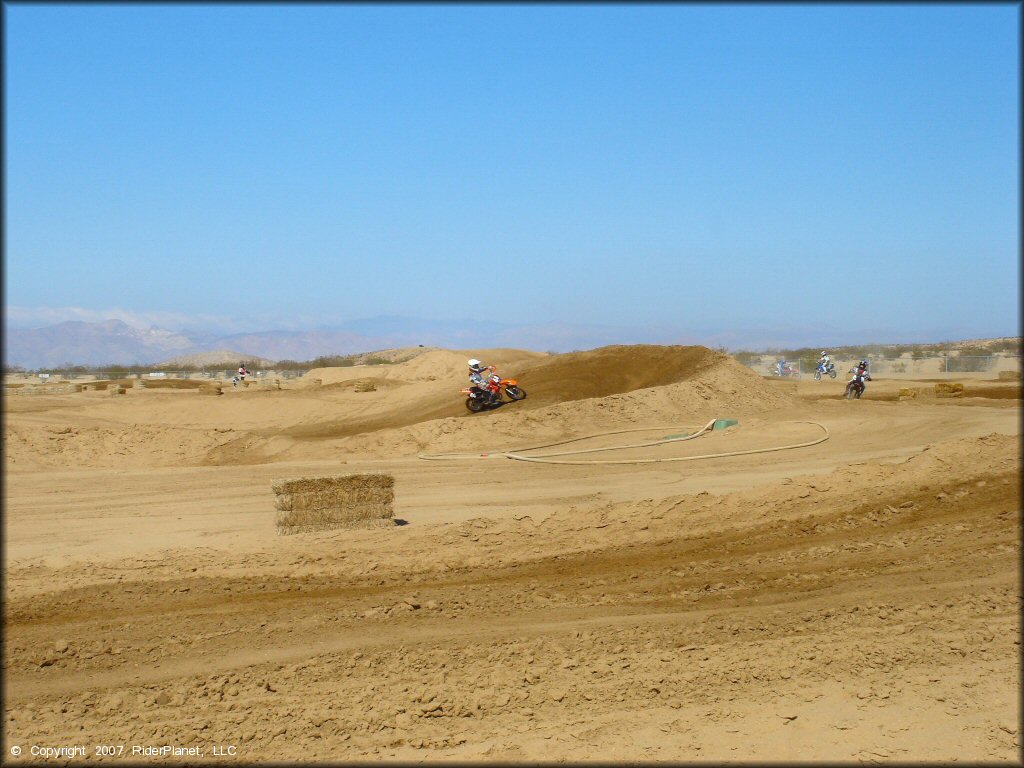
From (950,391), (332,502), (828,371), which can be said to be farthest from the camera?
(828,371)

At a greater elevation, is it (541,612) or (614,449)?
(614,449)

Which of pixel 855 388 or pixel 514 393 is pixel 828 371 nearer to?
pixel 855 388

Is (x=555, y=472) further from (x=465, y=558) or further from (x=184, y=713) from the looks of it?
(x=184, y=713)

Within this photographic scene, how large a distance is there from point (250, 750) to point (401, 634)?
220 centimetres

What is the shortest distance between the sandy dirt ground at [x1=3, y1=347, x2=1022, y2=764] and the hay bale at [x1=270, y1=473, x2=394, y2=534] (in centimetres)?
35

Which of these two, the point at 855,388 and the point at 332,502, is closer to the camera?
the point at 332,502

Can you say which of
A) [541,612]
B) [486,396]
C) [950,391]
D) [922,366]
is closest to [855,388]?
[950,391]

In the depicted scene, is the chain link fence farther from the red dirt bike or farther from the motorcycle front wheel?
the red dirt bike

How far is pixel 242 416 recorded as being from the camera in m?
31.6

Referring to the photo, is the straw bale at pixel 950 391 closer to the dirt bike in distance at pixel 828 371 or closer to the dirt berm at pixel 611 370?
the dirt berm at pixel 611 370

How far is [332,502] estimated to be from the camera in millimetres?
12695

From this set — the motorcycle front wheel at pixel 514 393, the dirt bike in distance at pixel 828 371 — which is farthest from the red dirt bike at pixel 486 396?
the dirt bike in distance at pixel 828 371

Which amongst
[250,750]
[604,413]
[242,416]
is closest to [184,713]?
[250,750]

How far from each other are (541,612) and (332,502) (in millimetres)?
4604
